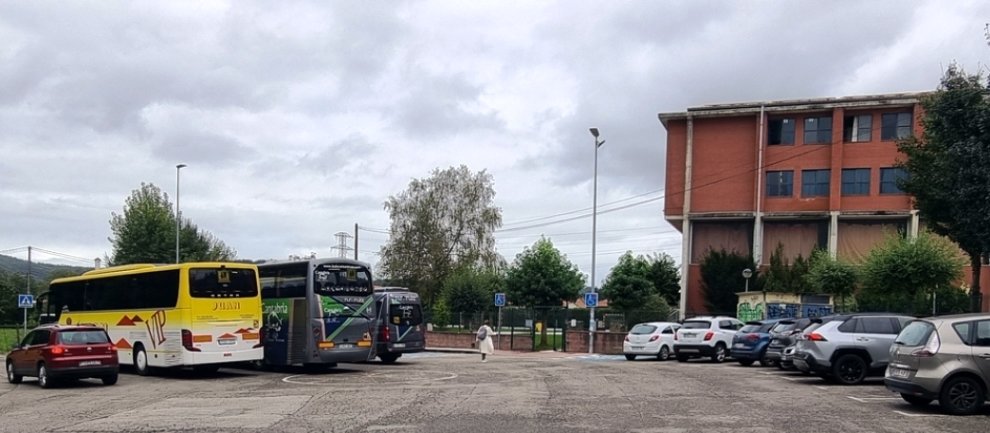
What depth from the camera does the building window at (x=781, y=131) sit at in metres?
56.6

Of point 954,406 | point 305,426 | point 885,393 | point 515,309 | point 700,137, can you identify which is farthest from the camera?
point 700,137

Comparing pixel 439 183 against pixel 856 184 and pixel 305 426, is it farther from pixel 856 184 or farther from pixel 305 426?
pixel 305 426

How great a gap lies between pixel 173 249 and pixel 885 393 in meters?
56.9

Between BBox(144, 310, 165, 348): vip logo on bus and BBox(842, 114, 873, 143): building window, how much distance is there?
143 feet

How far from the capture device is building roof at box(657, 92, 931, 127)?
53.4 metres

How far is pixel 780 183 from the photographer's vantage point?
5691 cm

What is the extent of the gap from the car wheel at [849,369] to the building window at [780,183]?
3870 centimetres

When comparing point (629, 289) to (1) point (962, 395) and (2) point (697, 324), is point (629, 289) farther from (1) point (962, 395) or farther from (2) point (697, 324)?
(1) point (962, 395)

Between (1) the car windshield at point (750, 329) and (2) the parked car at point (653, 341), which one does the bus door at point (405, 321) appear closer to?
(2) the parked car at point (653, 341)

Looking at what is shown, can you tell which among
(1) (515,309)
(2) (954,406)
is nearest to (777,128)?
(1) (515,309)

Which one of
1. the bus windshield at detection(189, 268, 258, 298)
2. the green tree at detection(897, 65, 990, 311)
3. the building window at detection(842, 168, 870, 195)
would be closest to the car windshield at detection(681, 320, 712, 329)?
the green tree at detection(897, 65, 990, 311)

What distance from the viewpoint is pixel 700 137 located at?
58.9 m

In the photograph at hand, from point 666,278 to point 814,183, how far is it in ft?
66.2

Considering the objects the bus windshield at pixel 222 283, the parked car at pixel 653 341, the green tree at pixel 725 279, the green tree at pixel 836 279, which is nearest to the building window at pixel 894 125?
the green tree at pixel 725 279
